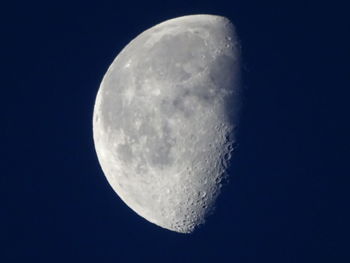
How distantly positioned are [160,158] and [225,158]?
0.98 meters

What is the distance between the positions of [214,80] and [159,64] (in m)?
0.89

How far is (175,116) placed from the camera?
299 inches

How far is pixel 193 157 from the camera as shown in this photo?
7.65 metres

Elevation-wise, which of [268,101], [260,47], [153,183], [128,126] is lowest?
[153,183]

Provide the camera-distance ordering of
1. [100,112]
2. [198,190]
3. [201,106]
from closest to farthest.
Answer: [201,106] < [198,190] < [100,112]

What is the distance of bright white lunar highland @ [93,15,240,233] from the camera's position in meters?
7.56

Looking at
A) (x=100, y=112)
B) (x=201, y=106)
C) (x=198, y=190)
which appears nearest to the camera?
(x=201, y=106)

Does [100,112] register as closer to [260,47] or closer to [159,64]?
[159,64]

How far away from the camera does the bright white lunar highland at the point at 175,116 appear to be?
7.56 m

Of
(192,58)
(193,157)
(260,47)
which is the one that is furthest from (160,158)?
(260,47)

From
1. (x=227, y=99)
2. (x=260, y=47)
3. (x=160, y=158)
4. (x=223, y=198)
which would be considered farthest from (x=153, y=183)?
(x=260, y=47)

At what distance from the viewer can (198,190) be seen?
8.05m

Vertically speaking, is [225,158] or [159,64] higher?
[159,64]

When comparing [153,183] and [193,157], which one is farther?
[153,183]
